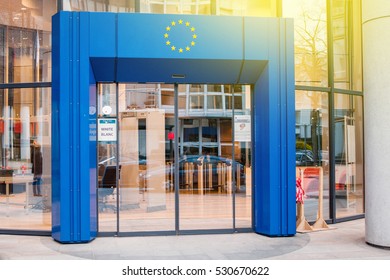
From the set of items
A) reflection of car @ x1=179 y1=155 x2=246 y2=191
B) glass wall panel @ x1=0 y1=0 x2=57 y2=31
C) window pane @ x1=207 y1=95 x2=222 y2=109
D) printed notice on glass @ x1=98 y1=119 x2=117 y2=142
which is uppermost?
glass wall panel @ x1=0 y1=0 x2=57 y2=31

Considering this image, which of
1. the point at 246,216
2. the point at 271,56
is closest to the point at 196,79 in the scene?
the point at 271,56

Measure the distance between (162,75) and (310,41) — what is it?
3.60 meters

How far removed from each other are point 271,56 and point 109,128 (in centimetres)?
326

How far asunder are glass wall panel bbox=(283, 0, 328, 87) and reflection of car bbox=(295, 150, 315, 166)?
4.72ft

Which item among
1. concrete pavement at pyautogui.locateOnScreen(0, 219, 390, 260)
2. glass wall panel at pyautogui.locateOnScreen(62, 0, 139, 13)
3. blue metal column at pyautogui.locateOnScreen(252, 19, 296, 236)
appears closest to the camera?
concrete pavement at pyautogui.locateOnScreen(0, 219, 390, 260)

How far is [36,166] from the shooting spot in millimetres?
10227

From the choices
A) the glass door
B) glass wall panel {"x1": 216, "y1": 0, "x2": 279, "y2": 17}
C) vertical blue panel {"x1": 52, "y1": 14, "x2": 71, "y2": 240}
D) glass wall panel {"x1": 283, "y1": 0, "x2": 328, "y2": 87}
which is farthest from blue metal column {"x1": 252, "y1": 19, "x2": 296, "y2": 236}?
vertical blue panel {"x1": 52, "y1": 14, "x2": 71, "y2": 240}

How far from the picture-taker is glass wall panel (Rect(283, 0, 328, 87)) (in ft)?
35.9

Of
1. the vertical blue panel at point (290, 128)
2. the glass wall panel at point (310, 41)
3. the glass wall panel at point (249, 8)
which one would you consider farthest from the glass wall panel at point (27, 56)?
the glass wall panel at point (310, 41)

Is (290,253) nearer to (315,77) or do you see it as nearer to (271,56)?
→ (271,56)

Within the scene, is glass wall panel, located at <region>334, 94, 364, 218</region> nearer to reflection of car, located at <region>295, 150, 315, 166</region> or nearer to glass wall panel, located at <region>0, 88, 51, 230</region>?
reflection of car, located at <region>295, 150, 315, 166</region>

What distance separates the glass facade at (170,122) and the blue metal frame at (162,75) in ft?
1.24

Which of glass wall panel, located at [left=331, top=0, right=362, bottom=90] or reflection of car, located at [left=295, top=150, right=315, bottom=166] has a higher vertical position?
glass wall panel, located at [left=331, top=0, right=362, bottom=90]

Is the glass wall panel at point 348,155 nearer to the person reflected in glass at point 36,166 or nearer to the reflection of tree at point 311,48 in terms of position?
the reflection of tree at point 311,48
